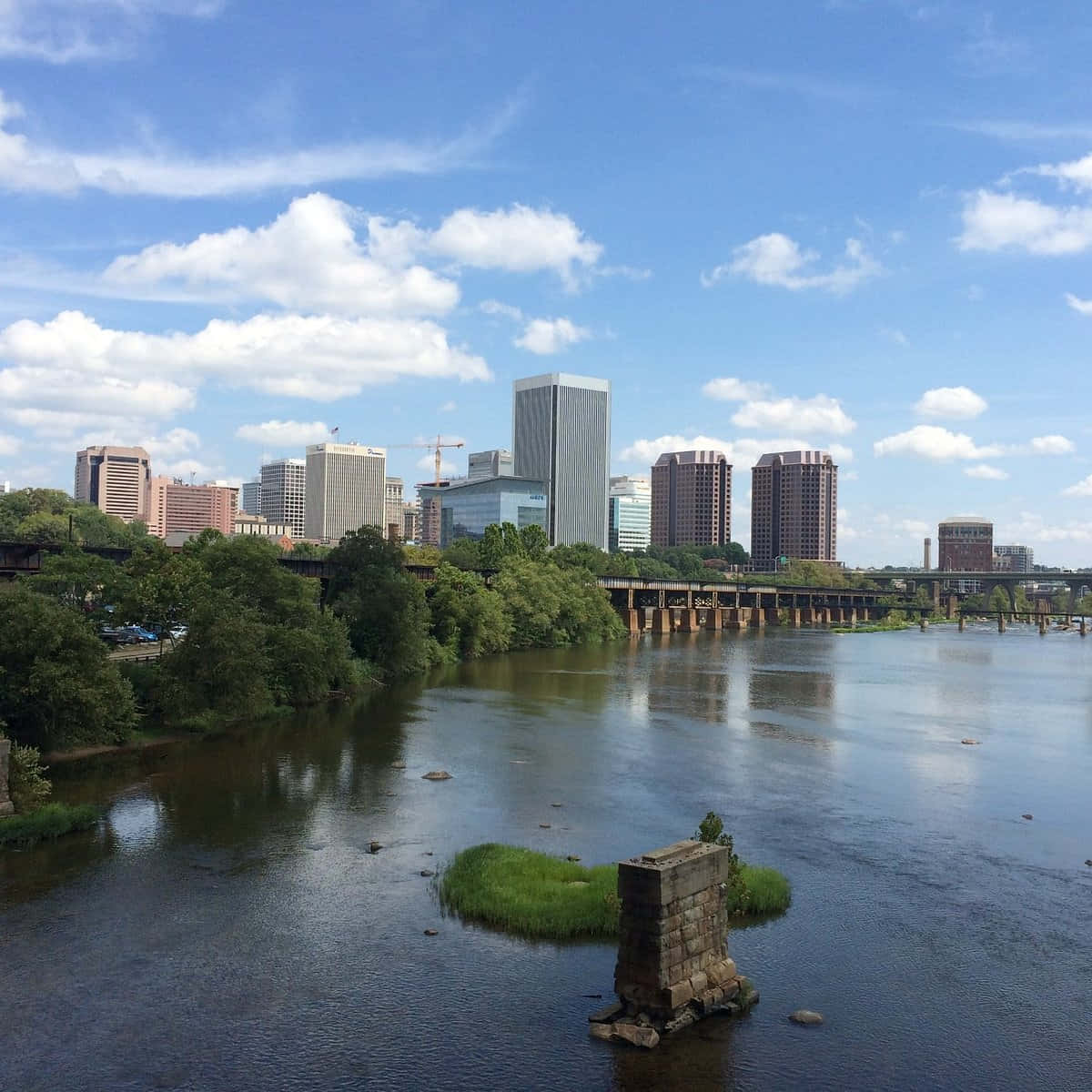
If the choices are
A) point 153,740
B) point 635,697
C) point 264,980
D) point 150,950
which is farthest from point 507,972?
point 635,697

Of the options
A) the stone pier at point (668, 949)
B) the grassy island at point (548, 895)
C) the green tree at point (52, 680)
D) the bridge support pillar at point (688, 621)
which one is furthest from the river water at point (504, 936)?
the bridge support pillar at point (688, 621)

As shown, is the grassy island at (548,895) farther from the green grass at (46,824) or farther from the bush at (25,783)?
the bush at (25,783)

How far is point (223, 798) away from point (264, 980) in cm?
1946

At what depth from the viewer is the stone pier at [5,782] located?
39.6 meters

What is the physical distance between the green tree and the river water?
2.78m

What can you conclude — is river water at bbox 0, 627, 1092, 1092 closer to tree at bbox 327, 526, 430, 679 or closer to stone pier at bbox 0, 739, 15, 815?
stone pier at bbox 0, 739, 15, 815

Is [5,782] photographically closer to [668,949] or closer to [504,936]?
[504,936]

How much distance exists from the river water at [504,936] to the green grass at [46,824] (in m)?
0.89

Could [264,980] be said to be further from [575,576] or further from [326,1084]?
[575,576]

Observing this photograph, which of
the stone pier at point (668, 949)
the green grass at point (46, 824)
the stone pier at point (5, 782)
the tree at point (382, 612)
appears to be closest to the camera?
the stone pier at point (668, 949)

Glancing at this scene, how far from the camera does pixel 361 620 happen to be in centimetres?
8706

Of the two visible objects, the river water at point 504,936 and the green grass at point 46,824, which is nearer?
the river water at point 504,936

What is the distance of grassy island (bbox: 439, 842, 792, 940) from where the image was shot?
30969 millimetres

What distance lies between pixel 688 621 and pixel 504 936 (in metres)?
151
